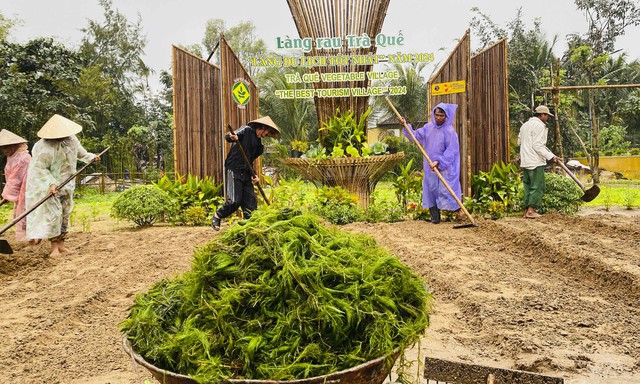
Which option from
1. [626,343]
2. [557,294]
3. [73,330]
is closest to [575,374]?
[626,343]

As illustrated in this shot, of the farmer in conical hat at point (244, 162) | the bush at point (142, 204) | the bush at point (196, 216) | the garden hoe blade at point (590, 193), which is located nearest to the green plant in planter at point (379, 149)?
the farmer in conical hat at point (244, 162)

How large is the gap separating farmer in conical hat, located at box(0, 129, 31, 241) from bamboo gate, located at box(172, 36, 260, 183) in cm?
236

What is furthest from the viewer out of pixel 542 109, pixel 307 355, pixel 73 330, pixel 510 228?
pixel 542 109

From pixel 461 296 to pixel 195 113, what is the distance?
603 cm

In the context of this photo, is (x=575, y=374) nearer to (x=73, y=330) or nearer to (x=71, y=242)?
(x=73, y=330)

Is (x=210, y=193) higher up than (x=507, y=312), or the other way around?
(x=210, y=193)

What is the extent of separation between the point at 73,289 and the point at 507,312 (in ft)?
12.3

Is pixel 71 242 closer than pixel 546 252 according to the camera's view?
No

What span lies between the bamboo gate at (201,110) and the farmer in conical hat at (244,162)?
205cm

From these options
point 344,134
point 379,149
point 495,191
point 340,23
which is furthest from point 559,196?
point 340,23

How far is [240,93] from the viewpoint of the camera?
9.45 meters

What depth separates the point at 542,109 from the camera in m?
8.87

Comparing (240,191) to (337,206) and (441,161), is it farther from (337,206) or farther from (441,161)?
(441,161)

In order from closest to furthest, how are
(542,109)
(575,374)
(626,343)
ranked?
(575,374)
(626,343)
(542,109)
